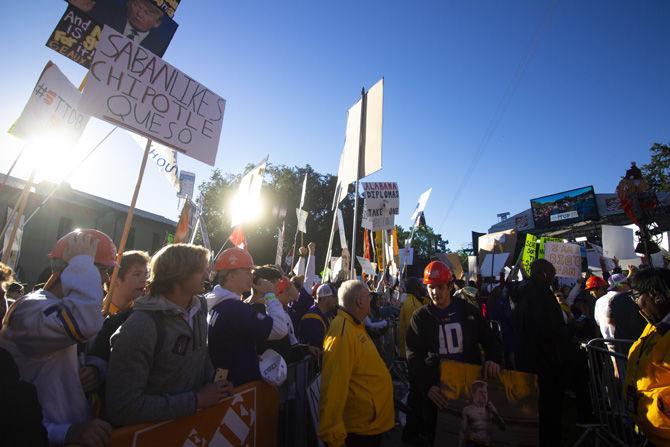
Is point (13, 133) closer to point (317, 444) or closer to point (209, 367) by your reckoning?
point (209, 367)

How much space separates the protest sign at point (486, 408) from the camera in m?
3.11

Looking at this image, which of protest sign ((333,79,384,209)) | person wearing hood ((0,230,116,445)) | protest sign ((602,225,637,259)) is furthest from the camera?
protest sign ((602,225,637,259))

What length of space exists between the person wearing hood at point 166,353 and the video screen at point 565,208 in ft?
120

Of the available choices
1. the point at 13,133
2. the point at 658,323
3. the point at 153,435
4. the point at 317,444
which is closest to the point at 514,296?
the point at 658,323

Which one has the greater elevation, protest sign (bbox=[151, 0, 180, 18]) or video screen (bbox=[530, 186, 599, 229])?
video screen (bbox=[530, 186, 599, 229])

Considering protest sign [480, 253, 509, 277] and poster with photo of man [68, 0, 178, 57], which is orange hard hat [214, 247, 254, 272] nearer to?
poster with photo of man [68, 0, 178, 57]

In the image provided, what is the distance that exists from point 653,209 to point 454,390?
6.67 meters

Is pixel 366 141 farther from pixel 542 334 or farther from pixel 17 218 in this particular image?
pixel 17 218

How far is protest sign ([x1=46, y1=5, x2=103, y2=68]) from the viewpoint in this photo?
4.39 m

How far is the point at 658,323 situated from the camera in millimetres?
2527

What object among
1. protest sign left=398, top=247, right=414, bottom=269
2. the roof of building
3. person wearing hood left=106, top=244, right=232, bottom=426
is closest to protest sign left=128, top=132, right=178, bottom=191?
person wearing hood left=106, top=244, right=232, bottom=426

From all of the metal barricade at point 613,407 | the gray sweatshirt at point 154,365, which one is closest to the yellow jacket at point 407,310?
the metal barricade at point 613,407

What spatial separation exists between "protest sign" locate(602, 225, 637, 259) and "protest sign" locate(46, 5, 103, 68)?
1376 cm

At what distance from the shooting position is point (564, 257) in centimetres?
1075
